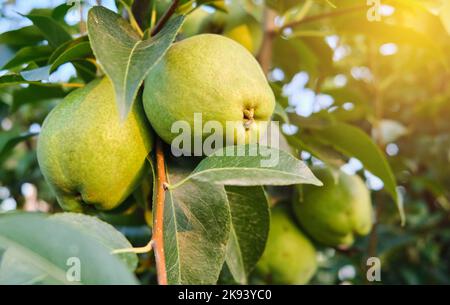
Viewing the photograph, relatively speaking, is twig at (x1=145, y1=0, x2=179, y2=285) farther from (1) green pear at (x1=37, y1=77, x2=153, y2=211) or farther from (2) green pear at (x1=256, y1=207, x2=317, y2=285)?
(2) green pear at (x1=256, y1=207, x2=317, y2=285)

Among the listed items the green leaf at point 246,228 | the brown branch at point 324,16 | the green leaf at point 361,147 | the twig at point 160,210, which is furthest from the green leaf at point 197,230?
the brown branch at point 324,16

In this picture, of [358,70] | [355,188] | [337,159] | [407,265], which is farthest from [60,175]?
[358,70]

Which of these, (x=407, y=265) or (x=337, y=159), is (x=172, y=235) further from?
(x=407, y=265)

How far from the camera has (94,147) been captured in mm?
833

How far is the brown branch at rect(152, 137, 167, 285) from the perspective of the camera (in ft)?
2.30

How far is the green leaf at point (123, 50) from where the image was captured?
67cm

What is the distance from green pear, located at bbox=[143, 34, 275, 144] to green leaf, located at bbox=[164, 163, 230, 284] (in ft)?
0.32

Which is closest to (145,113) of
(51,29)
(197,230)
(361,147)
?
(197,230)

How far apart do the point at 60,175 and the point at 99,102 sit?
14 cm

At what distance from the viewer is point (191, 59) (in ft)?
2.75

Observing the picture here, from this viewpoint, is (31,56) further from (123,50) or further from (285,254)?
(285,254)

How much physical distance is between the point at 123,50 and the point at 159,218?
27cm

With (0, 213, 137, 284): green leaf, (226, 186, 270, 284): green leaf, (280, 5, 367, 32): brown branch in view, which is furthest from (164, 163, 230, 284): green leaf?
(280, 5, 367, 32): brown branch

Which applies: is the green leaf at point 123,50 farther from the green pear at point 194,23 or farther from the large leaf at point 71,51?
the green pear at point 194,23
